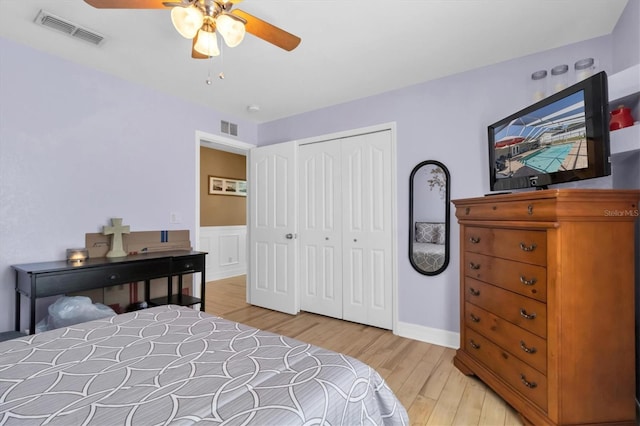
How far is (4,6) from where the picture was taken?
1885 millimetres

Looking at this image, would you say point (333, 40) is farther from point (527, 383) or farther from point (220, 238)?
point (220, 238)

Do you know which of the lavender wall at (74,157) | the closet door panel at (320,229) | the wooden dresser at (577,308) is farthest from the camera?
the closet door panel at (320,229)

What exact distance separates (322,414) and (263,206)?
3.31m

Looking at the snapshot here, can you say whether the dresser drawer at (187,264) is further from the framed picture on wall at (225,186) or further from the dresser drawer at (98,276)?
the framed picture on wall at (225,186)

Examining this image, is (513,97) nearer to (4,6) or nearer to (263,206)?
(263,206)

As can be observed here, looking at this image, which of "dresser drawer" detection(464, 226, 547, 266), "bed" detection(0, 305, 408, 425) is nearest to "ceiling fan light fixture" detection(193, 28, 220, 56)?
"bed" detection(0, 305, 408, 425)

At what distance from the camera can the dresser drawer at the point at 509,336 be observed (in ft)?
5.31

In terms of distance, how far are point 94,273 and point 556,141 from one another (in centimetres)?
331

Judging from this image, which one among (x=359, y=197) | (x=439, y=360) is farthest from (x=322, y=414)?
(x=359, y=197)

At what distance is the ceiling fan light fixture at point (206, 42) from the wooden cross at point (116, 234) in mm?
1866

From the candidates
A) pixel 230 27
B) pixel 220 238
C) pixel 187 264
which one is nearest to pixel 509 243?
pixel 230 27

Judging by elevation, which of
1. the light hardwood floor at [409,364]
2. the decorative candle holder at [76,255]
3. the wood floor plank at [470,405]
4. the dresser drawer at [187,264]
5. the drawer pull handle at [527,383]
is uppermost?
the decorative candle holder at [76,255]

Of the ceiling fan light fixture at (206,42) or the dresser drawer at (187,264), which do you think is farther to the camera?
the dresser drawer at (187,264)

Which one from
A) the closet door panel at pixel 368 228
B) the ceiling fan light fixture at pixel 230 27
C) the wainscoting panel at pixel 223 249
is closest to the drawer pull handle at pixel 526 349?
the closet door panel at pixel 368 228
